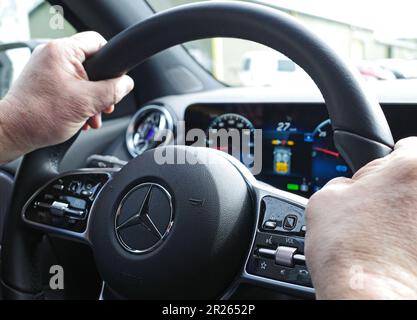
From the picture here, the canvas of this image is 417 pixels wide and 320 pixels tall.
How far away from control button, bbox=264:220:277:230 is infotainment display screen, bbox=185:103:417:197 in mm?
594

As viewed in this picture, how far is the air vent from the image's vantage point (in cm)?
176

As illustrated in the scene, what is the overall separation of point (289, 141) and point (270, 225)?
2.36 ft

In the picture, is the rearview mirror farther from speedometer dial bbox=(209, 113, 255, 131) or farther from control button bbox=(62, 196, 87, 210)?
control button bbox=(62, 196, 87, 210)

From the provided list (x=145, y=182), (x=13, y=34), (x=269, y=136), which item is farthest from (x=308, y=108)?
(x=13, y=34)

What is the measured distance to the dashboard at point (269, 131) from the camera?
151cm

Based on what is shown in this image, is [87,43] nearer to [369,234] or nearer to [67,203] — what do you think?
[67,203]

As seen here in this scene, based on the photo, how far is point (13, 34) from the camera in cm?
221

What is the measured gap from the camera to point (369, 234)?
1.89 ft

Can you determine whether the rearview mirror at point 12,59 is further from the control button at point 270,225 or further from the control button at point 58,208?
the control button at point 270,225

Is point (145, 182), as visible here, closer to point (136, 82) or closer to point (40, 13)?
point (136, 82)

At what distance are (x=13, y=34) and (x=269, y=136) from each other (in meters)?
1.34
